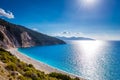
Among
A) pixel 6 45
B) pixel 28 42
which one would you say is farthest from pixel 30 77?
pixel 28 42

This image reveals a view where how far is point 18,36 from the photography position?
148250 mm

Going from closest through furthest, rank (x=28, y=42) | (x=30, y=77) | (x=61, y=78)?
(x=30, y=77) < (x=61, y=78) < (x=28, y=42)

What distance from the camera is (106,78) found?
42.2 m

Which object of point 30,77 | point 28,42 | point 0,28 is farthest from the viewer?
point 28,42

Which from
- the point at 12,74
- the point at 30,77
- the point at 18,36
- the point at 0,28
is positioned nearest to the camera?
the point at 12,74

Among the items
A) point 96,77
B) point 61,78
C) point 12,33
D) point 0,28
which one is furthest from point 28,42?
point 61,78

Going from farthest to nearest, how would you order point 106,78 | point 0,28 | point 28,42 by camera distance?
point 28,42 → point 0,28 → point 106,78

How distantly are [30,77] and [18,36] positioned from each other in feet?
443

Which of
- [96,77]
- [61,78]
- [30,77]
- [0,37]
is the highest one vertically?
[0,37]

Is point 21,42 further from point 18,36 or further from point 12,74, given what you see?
point 12,74

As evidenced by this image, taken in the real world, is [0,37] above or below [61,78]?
above

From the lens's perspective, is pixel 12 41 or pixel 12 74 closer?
pixel 12 74

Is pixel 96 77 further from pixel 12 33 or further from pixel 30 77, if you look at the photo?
pixel 12 33

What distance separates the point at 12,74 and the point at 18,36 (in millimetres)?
135826
